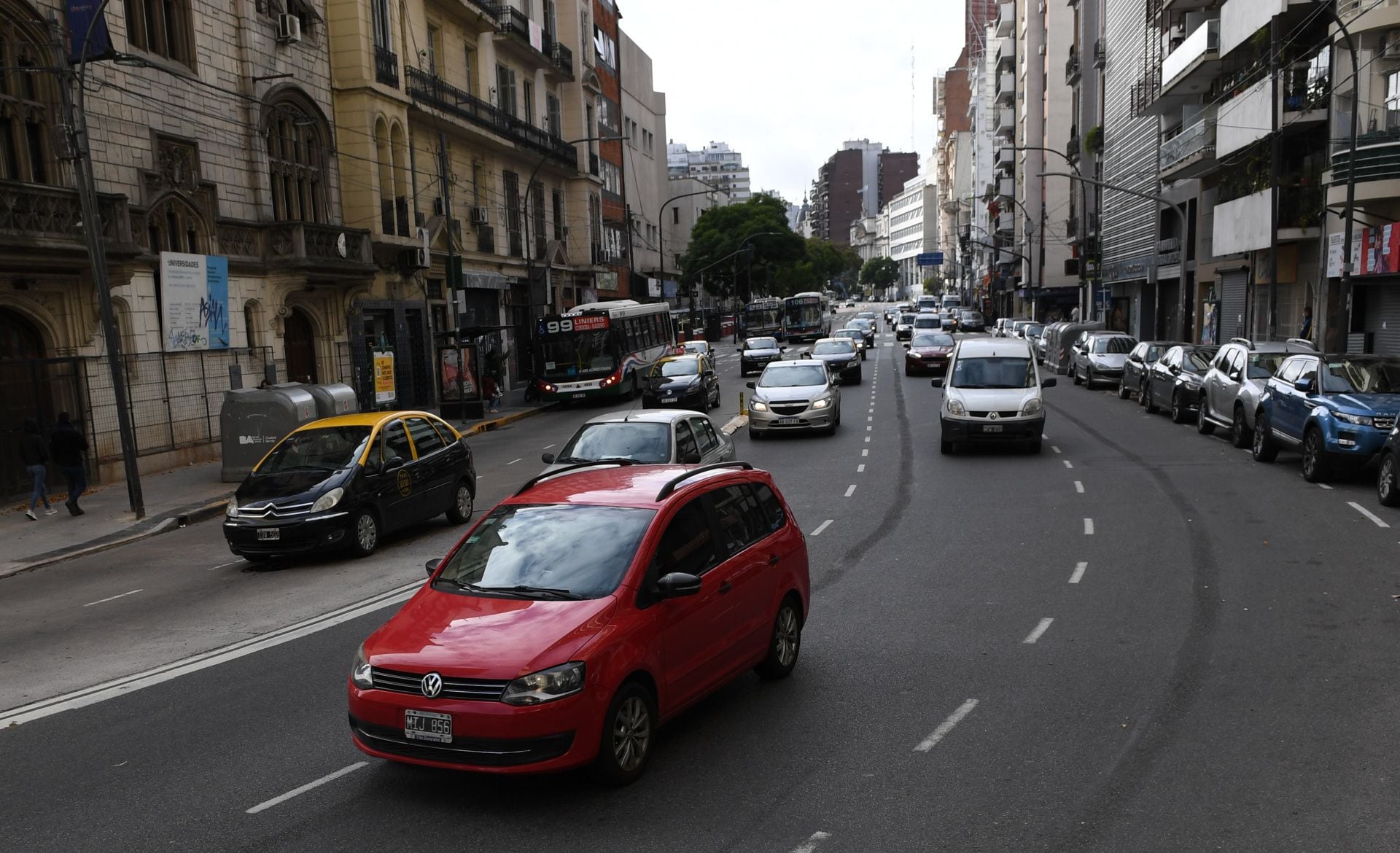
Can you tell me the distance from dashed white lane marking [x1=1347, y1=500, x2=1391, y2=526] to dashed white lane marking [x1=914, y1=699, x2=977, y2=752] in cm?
814

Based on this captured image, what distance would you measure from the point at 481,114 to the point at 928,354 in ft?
62.1

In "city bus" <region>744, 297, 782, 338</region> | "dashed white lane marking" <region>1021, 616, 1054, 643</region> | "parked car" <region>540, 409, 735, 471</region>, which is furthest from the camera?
"city bus" <region>744, 297, 782, 338</region>

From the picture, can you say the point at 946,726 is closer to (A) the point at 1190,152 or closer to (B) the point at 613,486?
(B) the point at 613,486

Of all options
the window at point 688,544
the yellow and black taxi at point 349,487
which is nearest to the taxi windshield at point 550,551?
the window at point 688,544

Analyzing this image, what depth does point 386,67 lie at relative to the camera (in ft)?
105

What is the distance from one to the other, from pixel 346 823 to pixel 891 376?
121ft

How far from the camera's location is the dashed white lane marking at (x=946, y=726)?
6.40m

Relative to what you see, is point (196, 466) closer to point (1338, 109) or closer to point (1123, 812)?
point (1123, 812)

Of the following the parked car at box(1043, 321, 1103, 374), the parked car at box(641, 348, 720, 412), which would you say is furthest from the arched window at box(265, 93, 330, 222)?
the parked car at box(1043, 321, 1103, 374)

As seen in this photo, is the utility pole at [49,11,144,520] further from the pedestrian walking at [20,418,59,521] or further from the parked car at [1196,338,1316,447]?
the parked car at [1196,338,1316,447]

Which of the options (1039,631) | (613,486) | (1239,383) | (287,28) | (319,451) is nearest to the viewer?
(613,486)

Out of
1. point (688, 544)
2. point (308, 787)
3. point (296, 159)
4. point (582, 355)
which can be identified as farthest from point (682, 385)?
point (308, 787)

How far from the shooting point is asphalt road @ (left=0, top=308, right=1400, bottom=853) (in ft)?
17.8

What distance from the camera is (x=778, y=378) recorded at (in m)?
23.5
